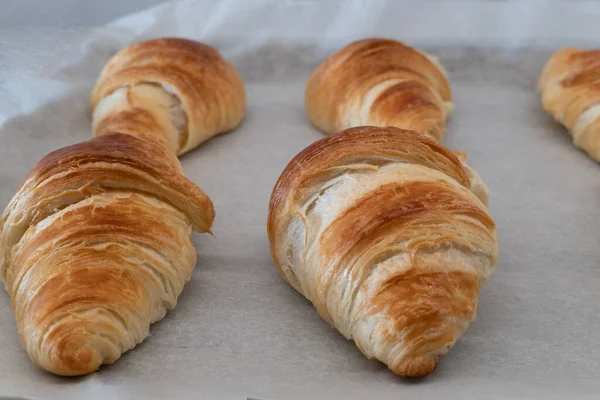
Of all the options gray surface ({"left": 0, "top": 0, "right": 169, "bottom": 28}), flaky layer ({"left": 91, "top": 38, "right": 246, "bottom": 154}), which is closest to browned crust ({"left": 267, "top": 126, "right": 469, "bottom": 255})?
flaky layer ({"left": 91, "top": 38, "right": 246, "bottom": 154})

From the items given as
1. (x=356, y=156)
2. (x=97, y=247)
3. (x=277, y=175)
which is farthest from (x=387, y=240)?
(x=277, y=175)

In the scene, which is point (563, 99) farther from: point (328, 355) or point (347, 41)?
point (328, 355)

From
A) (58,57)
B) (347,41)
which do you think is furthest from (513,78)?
(58,57)

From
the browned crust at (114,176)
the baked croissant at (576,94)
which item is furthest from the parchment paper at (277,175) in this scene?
the browned crust at (114,176)

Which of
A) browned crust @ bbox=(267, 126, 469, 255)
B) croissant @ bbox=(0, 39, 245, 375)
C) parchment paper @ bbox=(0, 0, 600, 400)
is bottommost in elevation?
parchment paper @ bbox=(0, 0, 600, 400)

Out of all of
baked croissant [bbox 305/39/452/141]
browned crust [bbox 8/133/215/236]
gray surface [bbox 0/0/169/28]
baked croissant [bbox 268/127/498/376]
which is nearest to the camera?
baked croissant [bbox 268/127/498/376]

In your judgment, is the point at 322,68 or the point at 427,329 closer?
the point at 427,329

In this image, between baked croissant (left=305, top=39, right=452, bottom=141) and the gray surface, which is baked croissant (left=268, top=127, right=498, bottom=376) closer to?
baked croissant (left=305, top=39, right=452, bottom=141)
